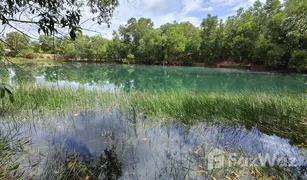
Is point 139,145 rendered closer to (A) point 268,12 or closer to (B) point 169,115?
(B) point 169,115

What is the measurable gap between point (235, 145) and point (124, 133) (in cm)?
226

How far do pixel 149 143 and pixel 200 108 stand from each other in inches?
86.1

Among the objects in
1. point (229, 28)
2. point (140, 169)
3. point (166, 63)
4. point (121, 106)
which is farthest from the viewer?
point (166, 63)

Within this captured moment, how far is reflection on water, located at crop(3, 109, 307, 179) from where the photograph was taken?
2389mm

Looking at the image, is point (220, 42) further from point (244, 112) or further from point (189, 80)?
point (244, 112)

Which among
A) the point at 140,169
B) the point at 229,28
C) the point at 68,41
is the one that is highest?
the point at 229,28

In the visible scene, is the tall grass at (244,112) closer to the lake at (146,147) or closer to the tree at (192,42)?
the lake at (146,147)

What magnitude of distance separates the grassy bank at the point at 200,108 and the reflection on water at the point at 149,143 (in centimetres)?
35

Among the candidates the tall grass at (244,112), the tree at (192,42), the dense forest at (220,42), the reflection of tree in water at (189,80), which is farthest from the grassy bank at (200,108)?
the tree at (192,42)

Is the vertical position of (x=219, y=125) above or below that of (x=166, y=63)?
below

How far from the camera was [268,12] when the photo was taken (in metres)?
25.7

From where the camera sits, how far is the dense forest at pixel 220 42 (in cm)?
2089

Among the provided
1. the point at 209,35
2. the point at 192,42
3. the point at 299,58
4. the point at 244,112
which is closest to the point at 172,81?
the point at 244,112

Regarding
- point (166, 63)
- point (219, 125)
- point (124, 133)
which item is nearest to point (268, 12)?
point (166, 63)
